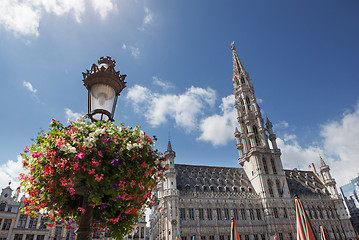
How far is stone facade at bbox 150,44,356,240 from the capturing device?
1545 inches

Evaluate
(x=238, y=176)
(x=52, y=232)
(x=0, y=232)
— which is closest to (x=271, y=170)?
(x=238, y=176)

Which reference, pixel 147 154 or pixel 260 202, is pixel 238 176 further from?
pixel 147 154

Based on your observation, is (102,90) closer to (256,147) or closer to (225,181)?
(225,181)

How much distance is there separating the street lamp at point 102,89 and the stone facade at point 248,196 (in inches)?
Result: 1239

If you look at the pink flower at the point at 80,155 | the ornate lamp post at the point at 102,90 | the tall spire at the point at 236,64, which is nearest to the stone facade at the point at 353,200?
the tall spire at the point at 236,64

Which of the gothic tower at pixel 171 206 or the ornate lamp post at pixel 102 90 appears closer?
the ornate lamp post at pixel 102 90

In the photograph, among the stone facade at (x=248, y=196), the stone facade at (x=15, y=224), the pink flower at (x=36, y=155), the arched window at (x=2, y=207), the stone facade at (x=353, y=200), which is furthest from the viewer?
the stone facade at (x=353, y=200)

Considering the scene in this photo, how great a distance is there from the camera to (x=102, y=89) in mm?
5406

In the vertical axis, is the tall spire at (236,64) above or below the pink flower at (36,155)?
above

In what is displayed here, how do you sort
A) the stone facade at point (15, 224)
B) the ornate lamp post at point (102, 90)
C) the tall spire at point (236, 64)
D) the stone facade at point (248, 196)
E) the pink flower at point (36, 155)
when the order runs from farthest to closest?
the tall spire at point (236, 64), the stone facade at point (248, 196), the stone facade at point (15, 224), the ornate lamp post at point (102, 90), the pink flower at point (36, 155)

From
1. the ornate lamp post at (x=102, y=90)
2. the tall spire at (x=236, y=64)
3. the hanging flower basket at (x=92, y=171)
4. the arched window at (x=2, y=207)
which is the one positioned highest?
the tall spire at (x=236, y=64)

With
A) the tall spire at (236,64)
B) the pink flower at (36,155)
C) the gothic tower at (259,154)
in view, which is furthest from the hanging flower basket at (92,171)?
the tall spire at (236,64)

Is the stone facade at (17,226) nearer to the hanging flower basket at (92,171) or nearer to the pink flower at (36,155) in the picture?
the hanging flower basket at (92,171)

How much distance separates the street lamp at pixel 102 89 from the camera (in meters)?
5.19
